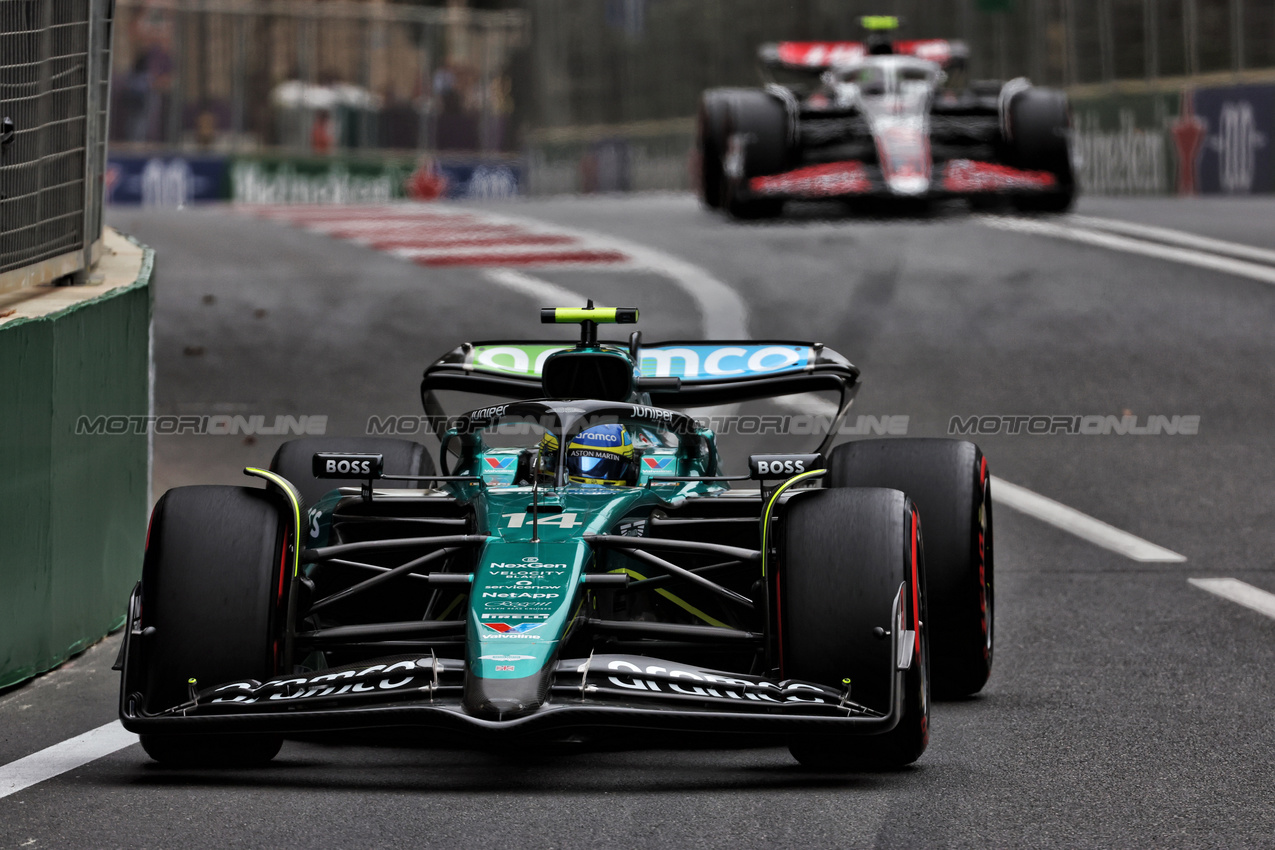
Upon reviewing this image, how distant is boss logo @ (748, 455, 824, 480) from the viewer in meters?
6.14

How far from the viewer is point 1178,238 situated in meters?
18.4

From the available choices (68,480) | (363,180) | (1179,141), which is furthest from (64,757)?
(363,180)

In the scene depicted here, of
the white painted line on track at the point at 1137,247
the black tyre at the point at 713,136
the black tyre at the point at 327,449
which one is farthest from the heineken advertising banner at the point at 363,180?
the black tyre at the point at 327,449

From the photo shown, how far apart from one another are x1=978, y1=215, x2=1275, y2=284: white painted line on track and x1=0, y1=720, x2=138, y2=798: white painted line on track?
1239 cm

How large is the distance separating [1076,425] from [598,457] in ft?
21.6

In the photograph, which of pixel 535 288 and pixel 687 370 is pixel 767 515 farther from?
pixel 535 288

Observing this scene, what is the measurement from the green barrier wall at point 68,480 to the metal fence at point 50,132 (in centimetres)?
46

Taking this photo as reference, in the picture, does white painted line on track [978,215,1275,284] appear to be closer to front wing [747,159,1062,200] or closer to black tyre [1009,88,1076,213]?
front wing [747,159,1062,200]

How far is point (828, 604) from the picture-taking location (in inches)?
223

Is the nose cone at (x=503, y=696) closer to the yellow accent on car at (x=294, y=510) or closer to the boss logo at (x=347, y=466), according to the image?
the yellow accent on car at (x=294, y=510)

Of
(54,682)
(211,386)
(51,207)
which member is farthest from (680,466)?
(211,386)

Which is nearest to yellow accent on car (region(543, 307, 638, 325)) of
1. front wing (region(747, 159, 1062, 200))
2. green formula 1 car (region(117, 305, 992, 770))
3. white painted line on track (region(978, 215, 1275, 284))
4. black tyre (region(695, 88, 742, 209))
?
green formula 1 car (region(117, 305, 992, 770))

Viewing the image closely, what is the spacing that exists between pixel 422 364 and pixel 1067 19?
16801 millimetres

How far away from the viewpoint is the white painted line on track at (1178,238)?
17484mm
